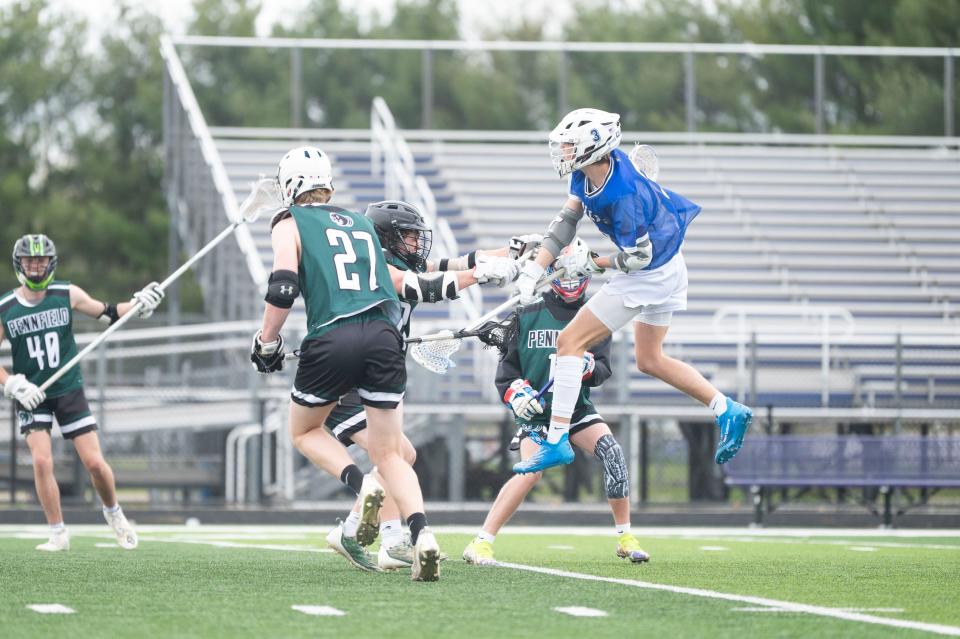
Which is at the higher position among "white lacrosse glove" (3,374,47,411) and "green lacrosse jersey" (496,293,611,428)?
"green lacrosse jersey" (496,293,611,428)

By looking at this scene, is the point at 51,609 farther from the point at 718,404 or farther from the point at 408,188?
the point at 408,188

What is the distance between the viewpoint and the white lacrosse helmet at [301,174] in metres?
7.39

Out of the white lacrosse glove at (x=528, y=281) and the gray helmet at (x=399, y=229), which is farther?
the gray helmet at (x=399, y=229)

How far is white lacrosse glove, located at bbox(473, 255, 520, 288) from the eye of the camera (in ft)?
24.6

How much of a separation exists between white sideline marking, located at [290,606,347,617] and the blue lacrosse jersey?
2.67 meters

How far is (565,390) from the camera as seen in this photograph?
26.0ft

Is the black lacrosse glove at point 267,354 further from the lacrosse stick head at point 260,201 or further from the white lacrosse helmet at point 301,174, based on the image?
the lacrosse stick head at point 260,201

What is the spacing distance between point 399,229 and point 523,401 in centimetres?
111

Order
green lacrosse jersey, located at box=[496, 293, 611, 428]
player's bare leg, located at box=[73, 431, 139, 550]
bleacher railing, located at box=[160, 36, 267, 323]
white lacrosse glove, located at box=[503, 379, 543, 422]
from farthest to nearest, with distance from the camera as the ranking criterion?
1. bleacher railing, located at box=[160, 36, 267, 323]
2. player's bare leg, located at box=[73, 431, 139, 550]
3. green lacrosse jersey, located at box=[496, 293, 611, 428]
4. white lacrosse glove, located at box=[503, 379, 543, 422]

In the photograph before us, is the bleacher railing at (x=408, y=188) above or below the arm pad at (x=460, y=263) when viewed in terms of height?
above

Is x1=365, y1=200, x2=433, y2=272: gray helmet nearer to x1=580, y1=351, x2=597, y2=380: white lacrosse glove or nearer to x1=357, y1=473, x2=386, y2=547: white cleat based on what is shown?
x1=580, y1=351, x2=597, y2=380: white lacrosse glove

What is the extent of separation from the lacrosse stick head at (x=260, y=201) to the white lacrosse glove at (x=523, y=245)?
59.7 inches

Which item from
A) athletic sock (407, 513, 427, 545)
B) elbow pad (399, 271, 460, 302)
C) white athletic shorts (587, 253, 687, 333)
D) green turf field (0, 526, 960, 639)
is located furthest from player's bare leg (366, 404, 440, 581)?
white athletic shorts (587, 253, 687, 333)

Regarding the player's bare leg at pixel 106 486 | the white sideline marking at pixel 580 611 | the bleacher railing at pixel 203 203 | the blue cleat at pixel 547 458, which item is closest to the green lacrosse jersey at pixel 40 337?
the player's bare leg at pixel 106 486
